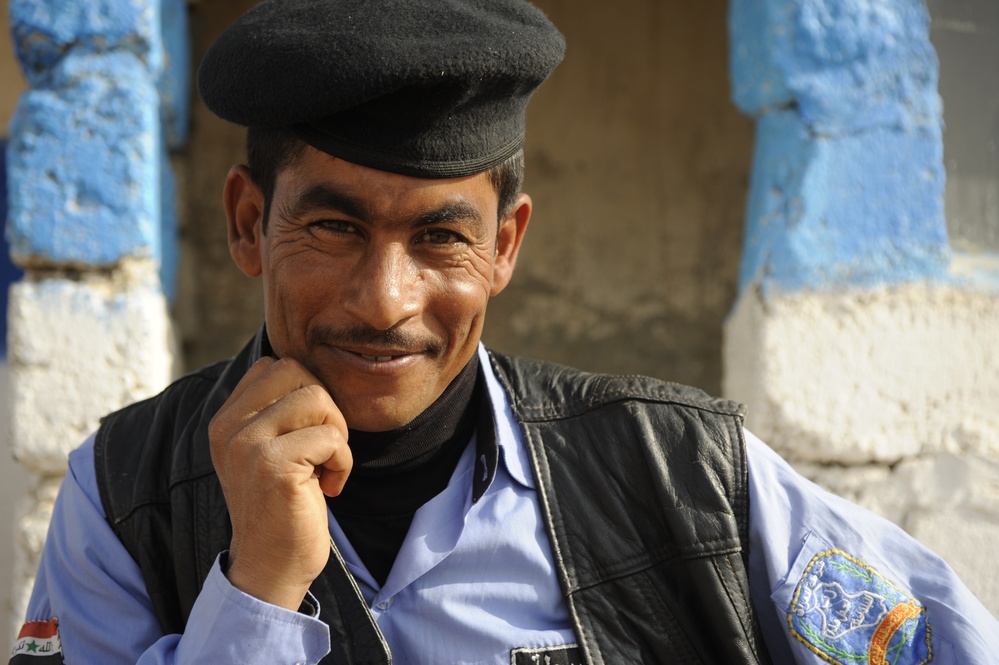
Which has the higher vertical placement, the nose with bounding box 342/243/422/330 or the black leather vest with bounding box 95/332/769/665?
the nose with bounding box 342/243/422/330

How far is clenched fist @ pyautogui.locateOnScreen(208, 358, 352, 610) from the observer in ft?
4.81

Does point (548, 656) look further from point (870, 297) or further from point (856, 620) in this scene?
point (870, 297)

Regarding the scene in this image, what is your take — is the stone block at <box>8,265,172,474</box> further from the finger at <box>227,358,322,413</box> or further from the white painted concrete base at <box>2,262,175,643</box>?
the finger at <box>227,358,322,413</box>

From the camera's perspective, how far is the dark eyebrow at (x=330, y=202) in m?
1.56

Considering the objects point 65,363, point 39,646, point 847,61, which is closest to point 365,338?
point 39,646

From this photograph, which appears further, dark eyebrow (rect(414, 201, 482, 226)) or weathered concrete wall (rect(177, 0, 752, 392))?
weathered concrete wall (rect(177, 0, 752, 392))

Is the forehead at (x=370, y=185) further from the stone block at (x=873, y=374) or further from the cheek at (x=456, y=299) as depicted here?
the stone block at (x=873, y=374)

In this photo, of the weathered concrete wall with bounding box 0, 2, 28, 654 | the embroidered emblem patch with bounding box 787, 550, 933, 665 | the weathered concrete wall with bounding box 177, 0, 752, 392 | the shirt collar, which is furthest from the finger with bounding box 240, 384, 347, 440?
the weathered concrete wall with bounding box 177, 0, 752, 392

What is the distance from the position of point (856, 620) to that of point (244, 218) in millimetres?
1229

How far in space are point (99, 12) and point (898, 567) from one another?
232 cm

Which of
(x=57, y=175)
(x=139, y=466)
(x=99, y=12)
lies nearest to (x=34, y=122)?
(x=57, y=175)

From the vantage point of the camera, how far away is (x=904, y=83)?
9.00ft

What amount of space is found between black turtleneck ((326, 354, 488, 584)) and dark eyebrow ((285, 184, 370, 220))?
1.28 feet

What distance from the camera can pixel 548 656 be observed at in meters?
1.65
